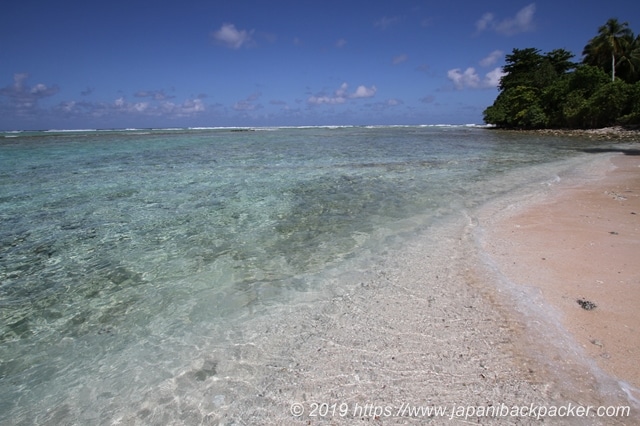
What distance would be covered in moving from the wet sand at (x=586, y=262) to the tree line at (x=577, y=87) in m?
35.7

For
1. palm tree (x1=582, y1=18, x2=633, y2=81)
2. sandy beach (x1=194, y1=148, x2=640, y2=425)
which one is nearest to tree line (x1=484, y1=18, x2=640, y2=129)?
palm tree (x1=582, y1=18, x2=633, y2=81)

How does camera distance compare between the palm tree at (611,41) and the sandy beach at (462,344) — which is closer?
the sandy beach at (462,344)

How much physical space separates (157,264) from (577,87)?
49.4 m

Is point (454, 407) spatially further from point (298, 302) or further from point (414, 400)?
point (298, 302)

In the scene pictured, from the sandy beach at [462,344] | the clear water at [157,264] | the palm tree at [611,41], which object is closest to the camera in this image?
the sandy beach at [462,344]

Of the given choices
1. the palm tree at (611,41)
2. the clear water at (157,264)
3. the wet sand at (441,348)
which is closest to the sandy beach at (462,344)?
the wet sand at (441,348)

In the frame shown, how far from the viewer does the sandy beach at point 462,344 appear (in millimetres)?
2355

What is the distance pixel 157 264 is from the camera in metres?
4.89

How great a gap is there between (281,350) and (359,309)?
3.27 ft

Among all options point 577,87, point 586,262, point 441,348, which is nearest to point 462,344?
point 441,348

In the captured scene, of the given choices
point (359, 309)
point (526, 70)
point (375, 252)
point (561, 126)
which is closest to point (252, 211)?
point (375, 252)

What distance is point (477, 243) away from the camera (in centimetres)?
533

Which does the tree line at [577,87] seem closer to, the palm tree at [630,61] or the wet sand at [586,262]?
the palm tree at [630,61]

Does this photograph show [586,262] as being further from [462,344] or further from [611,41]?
[611,41]
